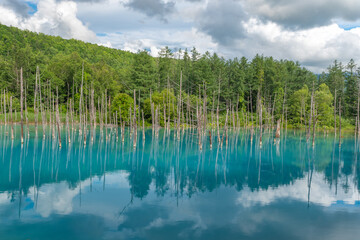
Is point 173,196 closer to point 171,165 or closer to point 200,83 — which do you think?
point 171,165

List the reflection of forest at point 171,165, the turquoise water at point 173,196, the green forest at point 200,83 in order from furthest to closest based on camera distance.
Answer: the green forest at point 200,83 < the reflection of forest at point 171,165 < the turquoise water at point 173,196

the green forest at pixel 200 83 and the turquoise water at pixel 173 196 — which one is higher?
the green forest at pixel 200 83

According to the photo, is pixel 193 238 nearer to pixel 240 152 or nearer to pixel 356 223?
pixel 356 223

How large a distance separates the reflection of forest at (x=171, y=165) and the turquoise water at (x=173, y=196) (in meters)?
0.08

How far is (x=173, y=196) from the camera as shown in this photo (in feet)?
46.6

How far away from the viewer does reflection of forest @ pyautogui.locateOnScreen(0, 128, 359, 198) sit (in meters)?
16.4

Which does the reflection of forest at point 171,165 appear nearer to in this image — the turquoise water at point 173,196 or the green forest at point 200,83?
the turquoise water at point 173,196

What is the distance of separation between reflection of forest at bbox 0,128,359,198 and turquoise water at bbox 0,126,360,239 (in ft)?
0.25

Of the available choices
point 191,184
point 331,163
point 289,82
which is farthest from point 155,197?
point 289,82

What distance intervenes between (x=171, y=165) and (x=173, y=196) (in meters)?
7.39

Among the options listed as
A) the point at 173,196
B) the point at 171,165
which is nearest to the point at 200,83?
the point at 171,165

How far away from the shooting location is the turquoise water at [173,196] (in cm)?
1025

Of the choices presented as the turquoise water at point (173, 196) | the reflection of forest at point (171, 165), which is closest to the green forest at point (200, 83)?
the reflection of forest at point (171, 165)

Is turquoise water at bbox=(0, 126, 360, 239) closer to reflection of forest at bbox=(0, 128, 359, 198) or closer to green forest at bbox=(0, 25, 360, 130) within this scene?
reflection of forest at bbox=(0, 128, 359, 198)
